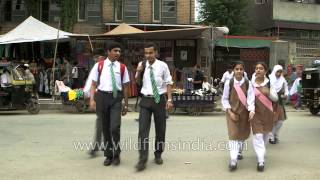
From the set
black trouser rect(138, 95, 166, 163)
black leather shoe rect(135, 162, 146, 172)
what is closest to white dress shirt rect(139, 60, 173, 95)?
black trouser rect(138, 95, 166, 163)

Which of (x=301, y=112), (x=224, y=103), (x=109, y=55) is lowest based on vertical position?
(x=301, y=112)

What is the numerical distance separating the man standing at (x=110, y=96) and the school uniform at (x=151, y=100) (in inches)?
13.7

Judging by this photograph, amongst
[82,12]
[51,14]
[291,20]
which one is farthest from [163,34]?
[291,20]

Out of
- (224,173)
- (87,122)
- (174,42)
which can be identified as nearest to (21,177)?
(224,173)

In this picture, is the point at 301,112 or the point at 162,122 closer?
the point at 162,122

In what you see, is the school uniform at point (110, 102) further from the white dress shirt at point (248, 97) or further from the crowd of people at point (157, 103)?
the white dress shirt at point (248, 97)

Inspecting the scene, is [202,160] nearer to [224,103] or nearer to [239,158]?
[239,158]

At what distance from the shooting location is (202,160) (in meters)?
8.61

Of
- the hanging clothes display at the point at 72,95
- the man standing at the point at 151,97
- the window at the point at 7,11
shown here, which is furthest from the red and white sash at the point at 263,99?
the window at the point at 7,11

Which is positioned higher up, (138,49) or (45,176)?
(138,49)

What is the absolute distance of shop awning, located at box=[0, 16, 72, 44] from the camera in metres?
21.7

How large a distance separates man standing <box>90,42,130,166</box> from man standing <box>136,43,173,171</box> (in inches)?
12.9

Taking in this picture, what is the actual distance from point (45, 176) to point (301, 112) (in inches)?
559

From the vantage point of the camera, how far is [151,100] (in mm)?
7918
